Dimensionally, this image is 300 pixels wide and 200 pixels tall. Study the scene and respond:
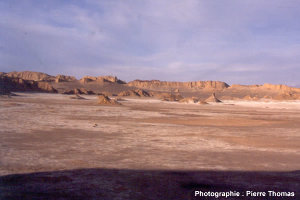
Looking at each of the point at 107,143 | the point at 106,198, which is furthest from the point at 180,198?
the point at 107,143

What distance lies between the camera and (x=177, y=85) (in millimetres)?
154375

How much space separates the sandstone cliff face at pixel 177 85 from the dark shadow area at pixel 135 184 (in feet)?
449

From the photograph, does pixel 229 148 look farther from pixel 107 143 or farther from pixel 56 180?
pixel 56 180

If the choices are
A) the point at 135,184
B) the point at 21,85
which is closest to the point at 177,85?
the point at 21,85

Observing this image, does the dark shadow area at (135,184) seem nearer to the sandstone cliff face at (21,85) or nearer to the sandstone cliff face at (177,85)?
the sandstone cliff face at (21,85)

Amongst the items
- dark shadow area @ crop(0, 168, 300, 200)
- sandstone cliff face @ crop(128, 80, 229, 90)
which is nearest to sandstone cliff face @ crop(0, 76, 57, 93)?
dark shadow area @ crop(0, 168, 300, 200)

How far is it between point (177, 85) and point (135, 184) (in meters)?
150

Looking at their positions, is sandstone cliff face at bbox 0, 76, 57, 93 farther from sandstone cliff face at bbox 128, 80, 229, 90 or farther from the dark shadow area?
sandstone cliff face at bbox 128, 80, 229, 90

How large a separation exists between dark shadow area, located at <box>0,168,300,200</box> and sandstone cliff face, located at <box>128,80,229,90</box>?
137 meters

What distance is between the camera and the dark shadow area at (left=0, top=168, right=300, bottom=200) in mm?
4793

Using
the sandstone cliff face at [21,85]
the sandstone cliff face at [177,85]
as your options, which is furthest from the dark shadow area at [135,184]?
the sandstone cliff face at [177,85]

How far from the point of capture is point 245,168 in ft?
23.0

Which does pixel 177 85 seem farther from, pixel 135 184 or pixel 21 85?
pixel 135 184

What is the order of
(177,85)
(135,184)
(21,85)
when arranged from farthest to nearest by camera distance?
1. (177,85)
2. (21,85)
3. (135,184)
